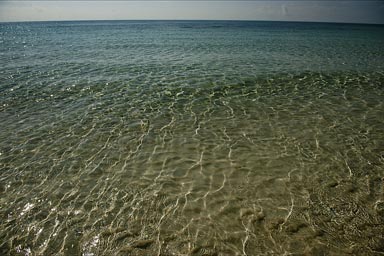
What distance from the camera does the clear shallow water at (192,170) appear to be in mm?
5465

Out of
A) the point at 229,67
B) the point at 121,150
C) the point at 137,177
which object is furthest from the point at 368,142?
the point at 229,67

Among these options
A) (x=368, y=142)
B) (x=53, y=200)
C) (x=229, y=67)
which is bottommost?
(x=53, y=200)

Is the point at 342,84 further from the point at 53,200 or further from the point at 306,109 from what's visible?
the point at 53,200

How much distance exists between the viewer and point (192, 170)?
25.4ft

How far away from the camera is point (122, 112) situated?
38.9 feet

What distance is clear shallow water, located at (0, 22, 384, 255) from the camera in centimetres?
546

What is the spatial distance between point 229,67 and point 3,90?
51.8 feet

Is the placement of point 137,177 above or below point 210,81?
below

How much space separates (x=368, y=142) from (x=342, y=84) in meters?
8.22

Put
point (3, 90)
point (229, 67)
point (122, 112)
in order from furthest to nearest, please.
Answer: point (229, 67) < point (3, 90) < point (122, 112)

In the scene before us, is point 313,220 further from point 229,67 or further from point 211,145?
point 229,67

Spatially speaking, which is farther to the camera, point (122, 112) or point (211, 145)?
point (122, 112)

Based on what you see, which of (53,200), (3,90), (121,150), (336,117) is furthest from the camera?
(3,90)

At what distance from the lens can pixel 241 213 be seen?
6.12 metres
